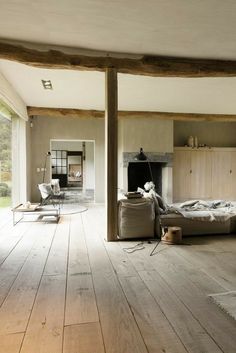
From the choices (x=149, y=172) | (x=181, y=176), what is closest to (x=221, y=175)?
(x=181, y=176)

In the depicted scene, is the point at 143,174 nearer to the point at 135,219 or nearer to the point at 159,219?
the point at 159,219

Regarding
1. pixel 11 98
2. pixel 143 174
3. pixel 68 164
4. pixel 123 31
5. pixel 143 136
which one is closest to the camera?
pixel 123 31

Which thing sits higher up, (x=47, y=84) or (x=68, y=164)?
(x=47, y=84)

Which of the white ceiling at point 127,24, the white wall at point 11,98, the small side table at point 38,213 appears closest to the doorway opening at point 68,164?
the white wall at point 11,98

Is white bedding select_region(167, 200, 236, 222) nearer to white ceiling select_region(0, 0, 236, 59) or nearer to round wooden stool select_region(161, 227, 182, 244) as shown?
round wooden stool select_region(161, 227, 182, 244)

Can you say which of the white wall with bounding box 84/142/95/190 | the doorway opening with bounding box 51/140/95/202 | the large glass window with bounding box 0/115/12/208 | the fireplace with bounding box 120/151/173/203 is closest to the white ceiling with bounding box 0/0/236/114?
the large glass window with bounding box 0/115/12/208

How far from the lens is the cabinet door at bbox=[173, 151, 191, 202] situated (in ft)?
27.1

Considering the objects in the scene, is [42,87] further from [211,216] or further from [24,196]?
[211,216]

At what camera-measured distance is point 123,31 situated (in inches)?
127

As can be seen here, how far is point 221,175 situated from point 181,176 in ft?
4.45

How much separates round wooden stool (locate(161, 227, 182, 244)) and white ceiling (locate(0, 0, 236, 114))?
8.77 ft

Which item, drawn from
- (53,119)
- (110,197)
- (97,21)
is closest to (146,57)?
(97,21)

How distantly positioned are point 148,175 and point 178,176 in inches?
37.4

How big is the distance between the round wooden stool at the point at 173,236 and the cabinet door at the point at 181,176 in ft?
14.2
